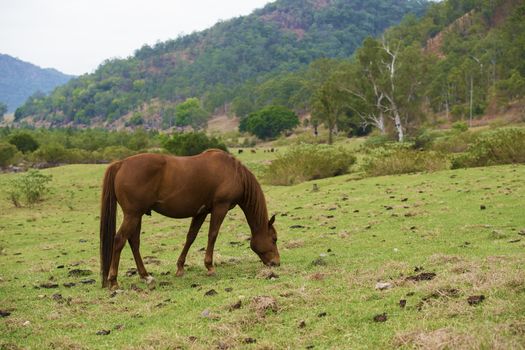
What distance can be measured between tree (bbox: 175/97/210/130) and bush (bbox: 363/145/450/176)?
119m

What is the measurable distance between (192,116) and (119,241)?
14057 centimetres

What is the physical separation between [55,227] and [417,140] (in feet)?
84.9

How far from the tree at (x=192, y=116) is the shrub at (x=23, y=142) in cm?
8540

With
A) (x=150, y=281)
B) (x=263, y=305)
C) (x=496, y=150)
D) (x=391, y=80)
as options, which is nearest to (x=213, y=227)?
(x=150, y=281)

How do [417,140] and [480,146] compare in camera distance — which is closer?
[480,146]

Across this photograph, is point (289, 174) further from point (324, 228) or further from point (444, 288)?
point (444, 288)

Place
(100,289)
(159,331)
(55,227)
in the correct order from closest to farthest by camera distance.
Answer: (159,331)
(100,289)
(55,227)

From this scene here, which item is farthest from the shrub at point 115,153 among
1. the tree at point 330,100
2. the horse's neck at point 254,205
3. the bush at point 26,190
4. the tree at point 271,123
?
the horse's neck at point 254,205

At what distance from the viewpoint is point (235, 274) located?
9.44 m

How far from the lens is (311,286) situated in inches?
290

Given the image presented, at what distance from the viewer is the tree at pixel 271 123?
88.3m

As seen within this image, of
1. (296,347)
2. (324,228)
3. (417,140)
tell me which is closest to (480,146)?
(417,140)

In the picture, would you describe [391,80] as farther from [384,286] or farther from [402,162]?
[384,286]

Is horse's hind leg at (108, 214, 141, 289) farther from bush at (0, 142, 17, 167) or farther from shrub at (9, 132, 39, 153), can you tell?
shrub at (9, 132, 39, 153)
